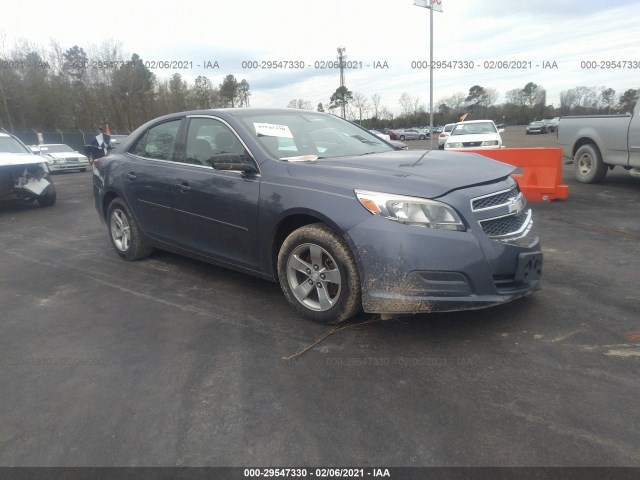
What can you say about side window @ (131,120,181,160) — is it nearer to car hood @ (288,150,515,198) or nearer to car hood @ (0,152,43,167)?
car hood @ (288,150,515,198)

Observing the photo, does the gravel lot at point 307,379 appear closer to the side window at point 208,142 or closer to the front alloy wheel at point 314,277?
the front alloy wheel at point 314,277

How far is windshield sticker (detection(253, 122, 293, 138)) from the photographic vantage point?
156 inches

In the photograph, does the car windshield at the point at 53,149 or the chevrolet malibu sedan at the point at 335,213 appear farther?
the car windshield at the point at 53,149

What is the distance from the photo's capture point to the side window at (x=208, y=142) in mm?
3997

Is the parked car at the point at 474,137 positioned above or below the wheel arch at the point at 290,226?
above

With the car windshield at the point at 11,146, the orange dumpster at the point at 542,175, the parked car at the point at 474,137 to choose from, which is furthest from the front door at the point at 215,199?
the parked car at the point at 474,137

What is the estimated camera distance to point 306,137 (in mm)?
4199

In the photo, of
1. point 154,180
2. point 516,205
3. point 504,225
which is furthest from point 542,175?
point 154,180

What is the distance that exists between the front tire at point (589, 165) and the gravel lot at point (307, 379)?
5.63m

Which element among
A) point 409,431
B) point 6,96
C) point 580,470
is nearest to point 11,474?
point 409,431

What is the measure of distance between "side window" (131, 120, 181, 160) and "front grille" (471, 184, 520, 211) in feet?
9.76

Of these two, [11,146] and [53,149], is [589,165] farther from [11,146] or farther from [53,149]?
[53,149]

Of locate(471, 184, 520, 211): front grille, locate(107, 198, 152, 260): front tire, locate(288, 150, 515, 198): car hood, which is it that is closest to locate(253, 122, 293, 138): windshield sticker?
locate(288, 150, 515, 198): car hood

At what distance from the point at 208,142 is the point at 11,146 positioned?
8.19 metres
